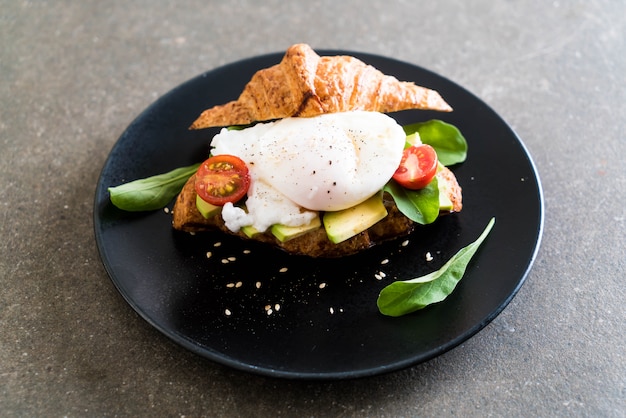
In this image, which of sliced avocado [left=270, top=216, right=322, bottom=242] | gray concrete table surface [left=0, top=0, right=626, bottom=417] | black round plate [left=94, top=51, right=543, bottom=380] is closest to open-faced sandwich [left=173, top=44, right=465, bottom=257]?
sliced avocado [left=270, top=216, right=322, bottom=242]

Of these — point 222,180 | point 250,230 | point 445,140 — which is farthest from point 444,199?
point 222,180

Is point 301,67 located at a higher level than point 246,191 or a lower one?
higher

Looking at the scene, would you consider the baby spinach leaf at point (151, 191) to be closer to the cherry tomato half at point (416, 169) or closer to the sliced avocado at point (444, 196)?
the cherry tomato half at point (416, 169)

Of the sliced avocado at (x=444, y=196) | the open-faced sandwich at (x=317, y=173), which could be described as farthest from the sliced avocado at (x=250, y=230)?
the sliced avocado at (x=444, y=196)

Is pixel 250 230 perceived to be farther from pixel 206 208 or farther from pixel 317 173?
pixel 317 173

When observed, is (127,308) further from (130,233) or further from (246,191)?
(246,191)

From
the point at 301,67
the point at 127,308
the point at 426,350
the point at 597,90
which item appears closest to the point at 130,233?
the point at 127,308

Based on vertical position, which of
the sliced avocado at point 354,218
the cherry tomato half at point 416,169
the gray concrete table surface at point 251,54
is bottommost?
the gray concrete table surface at point 251,54
